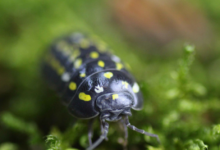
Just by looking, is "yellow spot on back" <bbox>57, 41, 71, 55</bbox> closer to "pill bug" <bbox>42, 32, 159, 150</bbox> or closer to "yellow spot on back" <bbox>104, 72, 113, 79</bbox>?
"pill bug" <bbox>42, 32, 159, 150</bbox>

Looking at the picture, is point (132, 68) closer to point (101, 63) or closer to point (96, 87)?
point (101, 63)

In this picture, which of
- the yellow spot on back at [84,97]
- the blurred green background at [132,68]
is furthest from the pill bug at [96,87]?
the blurred green background at [132,68]

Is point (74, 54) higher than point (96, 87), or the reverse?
point (74, 54)

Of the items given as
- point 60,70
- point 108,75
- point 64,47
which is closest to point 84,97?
point 108,75

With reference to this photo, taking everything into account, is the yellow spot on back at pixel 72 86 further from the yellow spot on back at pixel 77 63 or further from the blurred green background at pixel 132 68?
the blurred green background at pixel 132 68

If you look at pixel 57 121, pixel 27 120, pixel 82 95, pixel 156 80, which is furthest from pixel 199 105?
pixel 27 120

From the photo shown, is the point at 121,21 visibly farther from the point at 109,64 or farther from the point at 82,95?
the point at 82,95

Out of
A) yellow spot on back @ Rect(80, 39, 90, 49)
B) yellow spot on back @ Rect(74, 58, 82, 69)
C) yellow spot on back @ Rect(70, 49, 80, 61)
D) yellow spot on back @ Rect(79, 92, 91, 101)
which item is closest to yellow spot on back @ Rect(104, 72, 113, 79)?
yellow spot on back @ Rect(79, 92, 91, 101)
